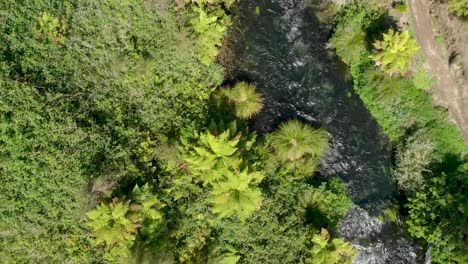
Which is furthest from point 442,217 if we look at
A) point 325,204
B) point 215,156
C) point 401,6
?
point 215,156

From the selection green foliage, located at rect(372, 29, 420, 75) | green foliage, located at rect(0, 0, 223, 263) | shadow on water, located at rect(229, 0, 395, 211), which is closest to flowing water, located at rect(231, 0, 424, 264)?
shadow on water, located at rect(229, 0, 395, 211)

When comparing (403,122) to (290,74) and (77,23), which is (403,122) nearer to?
(290,74)

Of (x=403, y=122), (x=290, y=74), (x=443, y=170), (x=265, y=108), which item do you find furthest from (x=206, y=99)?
(x=443, y=170)

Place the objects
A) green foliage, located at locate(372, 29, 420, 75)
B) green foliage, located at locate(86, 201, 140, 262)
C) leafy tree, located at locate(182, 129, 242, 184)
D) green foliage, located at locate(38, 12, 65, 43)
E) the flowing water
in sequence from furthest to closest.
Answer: the flowing water < green foliage, located at locate(372, 29, 420, 75) < green foliage, located at locate(38, 12, 65, 43) < leafy tree, located at locate(182, 129, 242, 184) < green foliage, located at locate(86, 201, 140, 262)

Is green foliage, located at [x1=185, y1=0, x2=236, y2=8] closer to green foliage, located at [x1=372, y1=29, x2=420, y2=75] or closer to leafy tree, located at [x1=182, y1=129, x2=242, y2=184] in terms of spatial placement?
leafy tree, located at [x1=182, y1=129, x2=242, y2=184]

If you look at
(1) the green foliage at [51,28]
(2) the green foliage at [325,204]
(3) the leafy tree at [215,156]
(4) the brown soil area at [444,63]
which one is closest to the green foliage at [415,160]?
(4) the brown soil area at [444,63]

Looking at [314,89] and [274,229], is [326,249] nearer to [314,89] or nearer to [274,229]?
[274,229]

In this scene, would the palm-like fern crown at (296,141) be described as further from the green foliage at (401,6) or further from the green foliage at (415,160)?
the green foliage at (401,6)
